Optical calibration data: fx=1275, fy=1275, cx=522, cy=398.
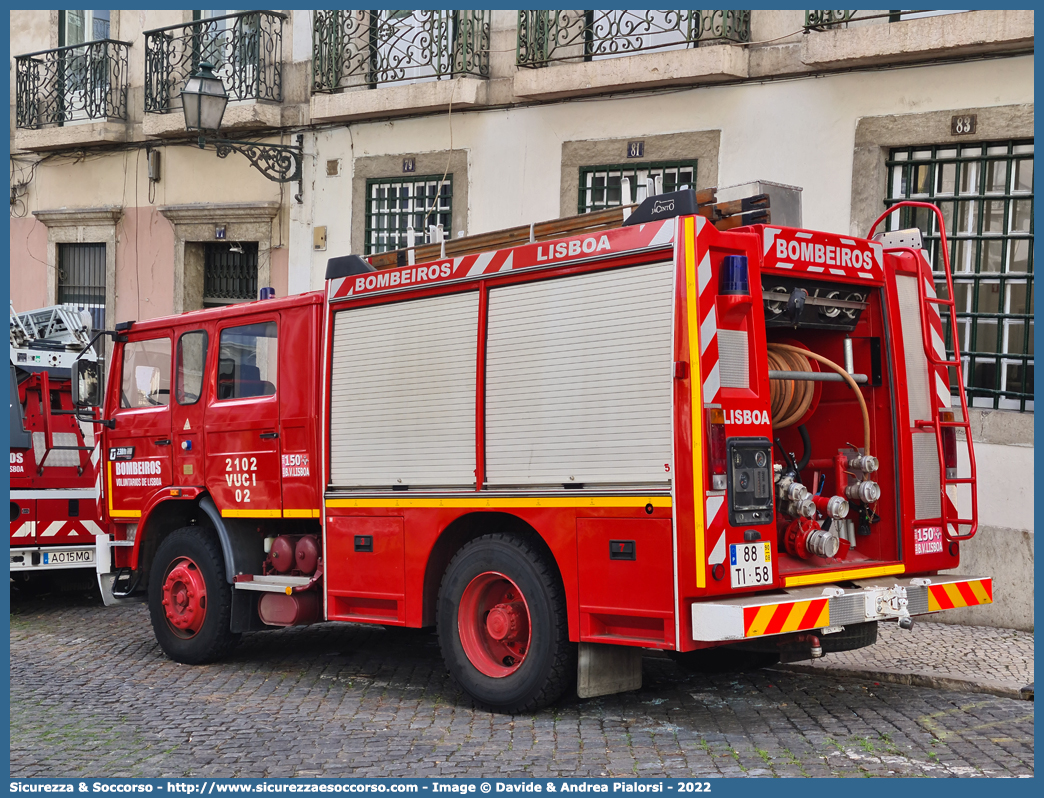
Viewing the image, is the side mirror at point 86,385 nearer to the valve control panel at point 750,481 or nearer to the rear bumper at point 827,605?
the valve control panel at point 750,481

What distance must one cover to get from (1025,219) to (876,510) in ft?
14.1

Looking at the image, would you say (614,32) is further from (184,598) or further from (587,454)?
(587,454)

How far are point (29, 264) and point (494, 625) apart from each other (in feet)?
44.9

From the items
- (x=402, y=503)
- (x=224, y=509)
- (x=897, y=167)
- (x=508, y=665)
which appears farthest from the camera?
(x=897, y=167)

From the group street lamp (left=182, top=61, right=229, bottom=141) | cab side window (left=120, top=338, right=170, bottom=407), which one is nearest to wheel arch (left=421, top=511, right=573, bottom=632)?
cab side window (left=120, top=338, right=170, bottom=407)

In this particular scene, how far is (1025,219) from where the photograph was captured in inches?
408

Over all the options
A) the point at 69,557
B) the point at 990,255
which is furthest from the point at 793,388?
the point at 69,557

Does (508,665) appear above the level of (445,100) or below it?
below

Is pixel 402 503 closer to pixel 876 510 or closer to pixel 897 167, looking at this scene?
pixel 876 510

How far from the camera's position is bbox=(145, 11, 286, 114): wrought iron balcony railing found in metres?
15.5

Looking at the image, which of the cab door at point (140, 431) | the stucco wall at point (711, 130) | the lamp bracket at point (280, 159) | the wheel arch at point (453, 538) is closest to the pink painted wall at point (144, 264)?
the lamp bracket at point (280, 159)

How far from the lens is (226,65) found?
1602 centimetres
